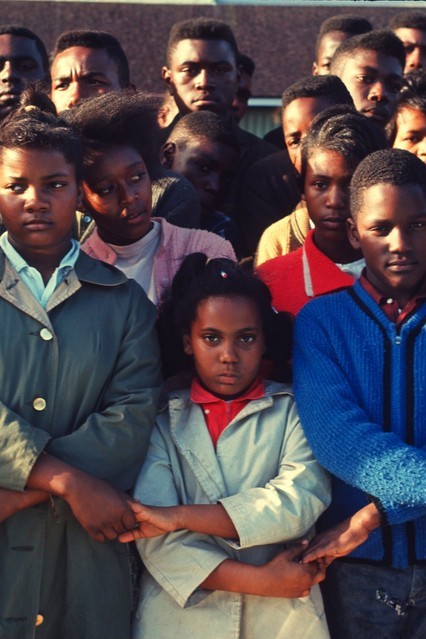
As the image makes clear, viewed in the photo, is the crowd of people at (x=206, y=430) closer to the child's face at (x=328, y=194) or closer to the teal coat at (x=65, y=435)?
the teal coat at (x=65, y=435)

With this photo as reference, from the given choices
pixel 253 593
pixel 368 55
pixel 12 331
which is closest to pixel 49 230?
pixel 12 331

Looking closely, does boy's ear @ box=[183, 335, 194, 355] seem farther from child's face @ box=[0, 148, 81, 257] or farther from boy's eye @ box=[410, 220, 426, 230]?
boy's eye @ box=[410, 220, 426, 230]

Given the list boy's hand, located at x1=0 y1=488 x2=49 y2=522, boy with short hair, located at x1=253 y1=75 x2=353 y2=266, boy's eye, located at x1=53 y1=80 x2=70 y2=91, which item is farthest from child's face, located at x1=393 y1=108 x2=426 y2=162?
boy's hand, located at x1=0 y1=488 x2=49 y2=522

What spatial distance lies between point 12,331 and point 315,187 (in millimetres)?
1274

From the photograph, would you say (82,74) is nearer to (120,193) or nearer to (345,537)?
(120,193)

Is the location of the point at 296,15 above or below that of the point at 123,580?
above

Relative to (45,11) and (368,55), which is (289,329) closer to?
(368,55)

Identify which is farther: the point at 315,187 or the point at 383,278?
the point at 315,187

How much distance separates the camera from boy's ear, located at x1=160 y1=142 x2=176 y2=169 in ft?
15.7

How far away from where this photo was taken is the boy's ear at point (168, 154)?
4789 millimetres

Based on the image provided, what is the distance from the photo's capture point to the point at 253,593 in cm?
293

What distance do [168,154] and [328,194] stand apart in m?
1.33

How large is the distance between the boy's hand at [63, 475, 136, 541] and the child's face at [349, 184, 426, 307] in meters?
1.02

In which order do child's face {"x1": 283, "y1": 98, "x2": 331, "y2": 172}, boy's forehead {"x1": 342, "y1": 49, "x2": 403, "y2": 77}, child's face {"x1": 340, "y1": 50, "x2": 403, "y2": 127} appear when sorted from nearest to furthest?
child's face {"x1": 283, "y1": 98, "x2": 331, "y2": 172} < child's face {"x1": 340, "y1": 50, "x2": 403, "y2": 127} < boy's forehead {"x1": 342, "y1": 49, "x2": 403, "y2": 77}
